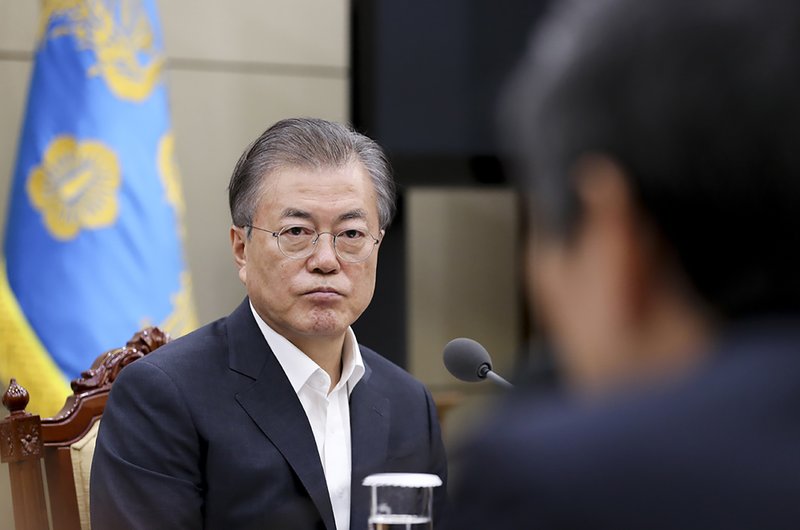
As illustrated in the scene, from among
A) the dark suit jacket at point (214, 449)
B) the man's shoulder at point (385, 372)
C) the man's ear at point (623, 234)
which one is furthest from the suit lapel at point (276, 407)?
the man's ear at point (623, 234)

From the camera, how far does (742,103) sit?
596 millimetres

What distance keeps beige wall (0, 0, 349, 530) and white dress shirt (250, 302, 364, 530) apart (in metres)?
2.04

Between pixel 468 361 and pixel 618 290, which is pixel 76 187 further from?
pixel 618 290

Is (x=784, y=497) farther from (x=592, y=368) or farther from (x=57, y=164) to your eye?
(x=57, y=164)

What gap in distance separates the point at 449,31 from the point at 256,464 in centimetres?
228

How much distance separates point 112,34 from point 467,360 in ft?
5.52

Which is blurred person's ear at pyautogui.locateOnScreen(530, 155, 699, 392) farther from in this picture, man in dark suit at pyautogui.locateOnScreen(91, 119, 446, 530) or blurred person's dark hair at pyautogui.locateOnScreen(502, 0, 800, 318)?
man in dark suit at pyautogui.locateOnScreen(91, 119, 446, 530)

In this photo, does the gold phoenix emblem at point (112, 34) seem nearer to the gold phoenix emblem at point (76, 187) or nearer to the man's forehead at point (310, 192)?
the gold phoenix emblem at point (76, 187)

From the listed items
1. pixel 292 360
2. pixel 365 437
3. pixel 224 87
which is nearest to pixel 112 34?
pixel 224 87

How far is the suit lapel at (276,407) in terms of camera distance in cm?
196

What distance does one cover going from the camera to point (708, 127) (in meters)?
0.60

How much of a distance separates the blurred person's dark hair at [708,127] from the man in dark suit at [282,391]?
1416mm

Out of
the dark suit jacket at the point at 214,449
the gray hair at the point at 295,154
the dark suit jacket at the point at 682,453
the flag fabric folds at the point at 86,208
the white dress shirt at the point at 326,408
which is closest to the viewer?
the dark suit jacket at the point at 682,453

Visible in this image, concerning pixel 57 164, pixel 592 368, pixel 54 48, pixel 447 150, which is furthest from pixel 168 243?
pixel 592 368
